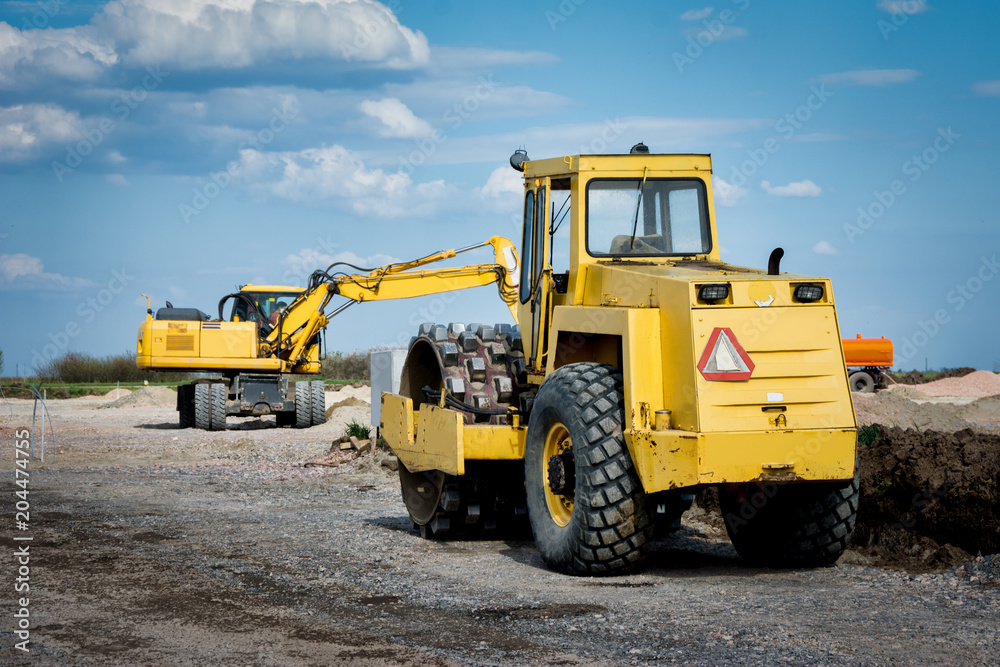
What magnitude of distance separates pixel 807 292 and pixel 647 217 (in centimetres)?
192

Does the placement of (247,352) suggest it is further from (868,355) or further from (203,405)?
(868,355)

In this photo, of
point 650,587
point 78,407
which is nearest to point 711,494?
point 650,587

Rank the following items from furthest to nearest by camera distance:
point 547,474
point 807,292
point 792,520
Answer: point 547,474 < point 792,520 < point 807,292

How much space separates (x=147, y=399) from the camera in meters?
39.0

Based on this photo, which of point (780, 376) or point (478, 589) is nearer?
point (780, 376)

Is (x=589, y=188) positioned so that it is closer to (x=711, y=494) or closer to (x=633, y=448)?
(x=633, y=448)

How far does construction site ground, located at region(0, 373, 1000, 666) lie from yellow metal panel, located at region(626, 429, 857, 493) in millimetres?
806

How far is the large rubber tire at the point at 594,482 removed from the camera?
7.30 metres

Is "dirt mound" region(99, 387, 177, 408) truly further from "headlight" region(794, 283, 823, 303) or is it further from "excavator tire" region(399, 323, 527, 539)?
"headlight" region(794, 283, 823, 303)

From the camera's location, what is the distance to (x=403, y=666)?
5383 mm

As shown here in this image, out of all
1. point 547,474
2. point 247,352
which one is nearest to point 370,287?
point 247,352

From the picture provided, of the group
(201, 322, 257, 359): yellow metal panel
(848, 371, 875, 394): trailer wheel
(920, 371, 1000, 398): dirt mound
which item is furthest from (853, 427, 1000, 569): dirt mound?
(848, 371, 875, 394): trailer wheel

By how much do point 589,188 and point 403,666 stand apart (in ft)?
15.5

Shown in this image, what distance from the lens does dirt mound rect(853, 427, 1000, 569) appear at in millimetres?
8086
